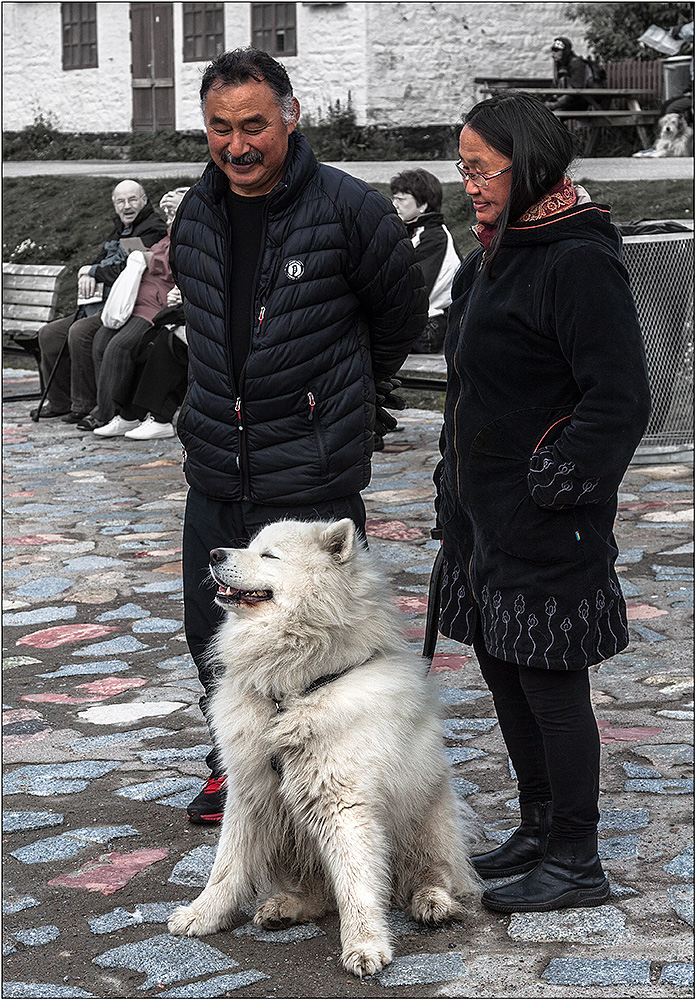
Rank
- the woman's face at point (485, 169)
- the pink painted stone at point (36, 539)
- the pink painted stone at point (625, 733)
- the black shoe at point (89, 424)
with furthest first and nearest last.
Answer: the black shoe at point (89, 424) → the pink painted stone at point (36, 539) → the pink painted stone at point (625, 733) → the woman's face at point (485, 169)

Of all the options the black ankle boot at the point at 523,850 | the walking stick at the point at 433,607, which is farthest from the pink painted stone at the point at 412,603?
the black ankle boot at the point at 523,850

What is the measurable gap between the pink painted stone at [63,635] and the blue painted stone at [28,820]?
169cm

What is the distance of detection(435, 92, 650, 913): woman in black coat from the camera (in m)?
2.88

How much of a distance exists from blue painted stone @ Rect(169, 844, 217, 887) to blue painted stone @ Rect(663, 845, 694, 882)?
4.32ft

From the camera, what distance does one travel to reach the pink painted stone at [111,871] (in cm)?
353

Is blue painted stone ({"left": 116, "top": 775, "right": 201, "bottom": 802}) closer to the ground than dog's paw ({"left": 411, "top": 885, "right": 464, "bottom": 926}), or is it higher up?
closer to the ground

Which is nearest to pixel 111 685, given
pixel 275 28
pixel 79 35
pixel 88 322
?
pixel 88 322

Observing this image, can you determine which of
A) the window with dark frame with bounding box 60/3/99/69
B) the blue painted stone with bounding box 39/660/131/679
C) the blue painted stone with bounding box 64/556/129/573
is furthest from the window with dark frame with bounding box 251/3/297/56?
the blue painted stone with bounding box 39/660/131/679

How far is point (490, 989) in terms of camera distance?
292 centimetres

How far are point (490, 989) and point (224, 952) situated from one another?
69 cm

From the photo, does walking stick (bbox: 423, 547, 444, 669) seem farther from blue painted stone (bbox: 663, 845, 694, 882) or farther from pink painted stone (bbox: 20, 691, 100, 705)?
pink painted stone (bbox: 20, 691, 100, 705)

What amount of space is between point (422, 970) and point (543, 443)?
1.32m

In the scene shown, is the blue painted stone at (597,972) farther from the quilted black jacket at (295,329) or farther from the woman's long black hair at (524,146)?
the woman's long black hair at (524,146)

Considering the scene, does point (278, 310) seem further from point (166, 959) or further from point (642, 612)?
point (642, 612)
